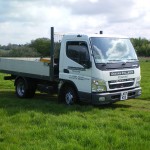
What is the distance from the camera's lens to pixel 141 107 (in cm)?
1169

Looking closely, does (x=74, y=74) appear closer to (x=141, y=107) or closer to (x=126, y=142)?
(x=141, y=107)

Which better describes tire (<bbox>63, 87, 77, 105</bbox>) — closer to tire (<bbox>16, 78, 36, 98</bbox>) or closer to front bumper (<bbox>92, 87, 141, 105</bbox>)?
front bumper (<bbox>92, 87, 141, 105</bbox>)

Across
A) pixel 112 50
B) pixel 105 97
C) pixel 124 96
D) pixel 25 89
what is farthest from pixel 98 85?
pixel 25 89

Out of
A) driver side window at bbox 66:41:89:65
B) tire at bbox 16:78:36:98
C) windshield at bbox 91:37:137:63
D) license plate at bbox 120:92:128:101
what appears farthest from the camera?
tire at bbox 16:78:36:98

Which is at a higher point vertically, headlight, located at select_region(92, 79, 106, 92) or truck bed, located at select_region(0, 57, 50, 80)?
truck bed, located at select_region(0, 57, 50, 80)

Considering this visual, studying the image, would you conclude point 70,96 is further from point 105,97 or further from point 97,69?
point 97,69

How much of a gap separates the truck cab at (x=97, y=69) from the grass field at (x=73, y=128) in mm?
486

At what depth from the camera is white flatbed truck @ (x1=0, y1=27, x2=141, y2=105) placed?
10.8 metres

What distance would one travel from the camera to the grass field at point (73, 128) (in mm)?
6816

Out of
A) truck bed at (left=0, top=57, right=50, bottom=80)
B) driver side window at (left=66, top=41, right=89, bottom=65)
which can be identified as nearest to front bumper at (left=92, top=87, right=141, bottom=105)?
driver side window at (left=66, top=41, right=89, bottom=65)

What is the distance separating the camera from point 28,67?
45.6 feet

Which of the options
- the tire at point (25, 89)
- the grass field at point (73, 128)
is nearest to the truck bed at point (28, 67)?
the tire at point (25, 89)

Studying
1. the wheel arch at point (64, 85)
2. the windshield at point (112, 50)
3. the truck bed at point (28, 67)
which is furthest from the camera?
the truck bed at point (28, 67)

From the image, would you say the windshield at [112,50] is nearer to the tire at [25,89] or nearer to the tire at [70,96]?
the tire at [70,96]
